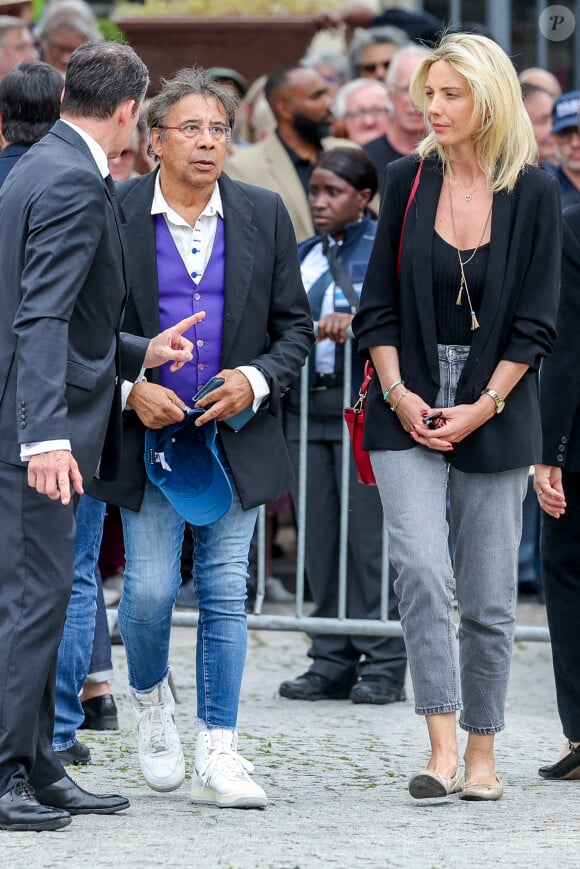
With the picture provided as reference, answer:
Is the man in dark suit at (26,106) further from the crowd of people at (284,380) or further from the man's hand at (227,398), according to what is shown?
the man's hand at (227,398)

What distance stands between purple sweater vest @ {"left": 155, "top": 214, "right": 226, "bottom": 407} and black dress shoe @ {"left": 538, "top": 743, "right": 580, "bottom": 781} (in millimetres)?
1730

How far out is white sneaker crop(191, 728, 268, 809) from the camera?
4.82 metres

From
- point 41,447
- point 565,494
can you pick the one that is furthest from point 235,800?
point 565,494

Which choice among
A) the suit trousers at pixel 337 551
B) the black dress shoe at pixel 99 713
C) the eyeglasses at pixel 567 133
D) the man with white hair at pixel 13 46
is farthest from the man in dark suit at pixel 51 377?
the man with white hair at pixel 13 46

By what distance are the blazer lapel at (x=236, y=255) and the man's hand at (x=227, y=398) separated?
0.15 m

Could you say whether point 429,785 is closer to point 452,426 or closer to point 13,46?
point 452,426

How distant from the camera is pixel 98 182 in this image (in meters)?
4.38

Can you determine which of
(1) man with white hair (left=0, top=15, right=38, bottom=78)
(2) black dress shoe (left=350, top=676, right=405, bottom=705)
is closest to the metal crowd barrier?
(2) black dress shoe (left=350, top=676, right=405, bottom=705)

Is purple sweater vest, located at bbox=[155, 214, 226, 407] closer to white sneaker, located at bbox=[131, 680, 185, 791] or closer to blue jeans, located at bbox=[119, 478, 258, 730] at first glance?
blue jeans, located at bbox=[119, 478, 258, 730]

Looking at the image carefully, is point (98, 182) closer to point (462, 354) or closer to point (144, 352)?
point (144, 352)

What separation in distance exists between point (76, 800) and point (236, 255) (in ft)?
5.49

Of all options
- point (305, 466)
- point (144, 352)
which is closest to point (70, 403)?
point (144, 352)

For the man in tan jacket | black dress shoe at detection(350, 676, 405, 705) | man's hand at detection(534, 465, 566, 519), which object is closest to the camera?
man's hand at detection(534, 465, 566, 519)

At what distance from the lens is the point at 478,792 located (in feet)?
16.2
